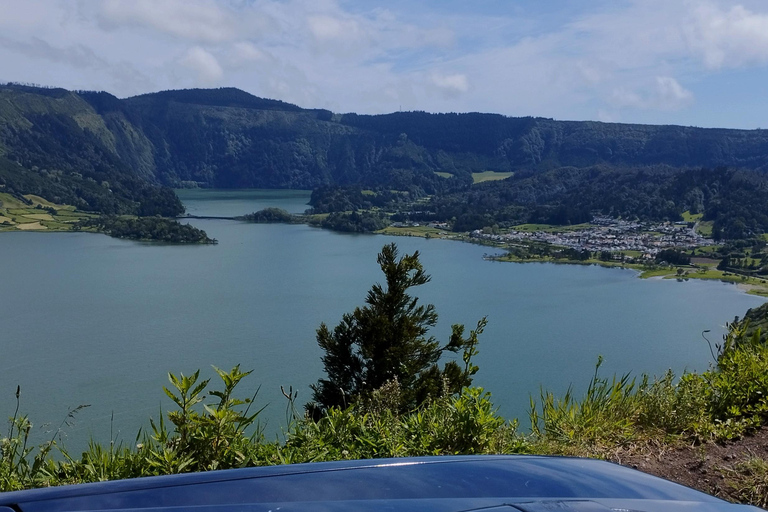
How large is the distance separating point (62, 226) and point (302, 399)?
6483 centimetres

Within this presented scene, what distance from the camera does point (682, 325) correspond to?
3145 centimetres

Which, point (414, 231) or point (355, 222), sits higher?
point (355, 222)

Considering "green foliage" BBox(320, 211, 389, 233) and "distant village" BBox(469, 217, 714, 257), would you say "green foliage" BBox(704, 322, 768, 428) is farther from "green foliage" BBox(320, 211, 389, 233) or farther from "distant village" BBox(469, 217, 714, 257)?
"green foliage" BBox(320, 211, 389, 233)

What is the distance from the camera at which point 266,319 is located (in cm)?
3086

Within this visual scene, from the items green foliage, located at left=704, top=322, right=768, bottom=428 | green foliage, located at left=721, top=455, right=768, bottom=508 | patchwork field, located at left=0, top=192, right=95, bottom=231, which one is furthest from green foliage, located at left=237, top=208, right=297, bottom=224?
green foliage, located at left=721, top=455, right=768, bottom=508

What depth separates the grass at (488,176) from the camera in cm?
12725

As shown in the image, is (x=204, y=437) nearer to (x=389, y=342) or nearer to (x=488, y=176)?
(x=389, y=342)

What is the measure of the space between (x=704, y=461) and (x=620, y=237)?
6782cm

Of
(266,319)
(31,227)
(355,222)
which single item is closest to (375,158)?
(355,222)

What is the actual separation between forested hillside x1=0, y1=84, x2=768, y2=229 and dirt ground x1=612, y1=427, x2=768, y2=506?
7054cm

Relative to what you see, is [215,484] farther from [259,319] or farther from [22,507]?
[259,319]

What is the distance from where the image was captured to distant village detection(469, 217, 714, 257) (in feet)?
200

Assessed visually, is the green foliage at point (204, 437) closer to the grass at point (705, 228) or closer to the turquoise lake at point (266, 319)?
the turquoise lake at point (266, 319)

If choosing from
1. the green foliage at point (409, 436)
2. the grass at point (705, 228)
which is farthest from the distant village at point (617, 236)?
the green foliage at point (409, 436)
